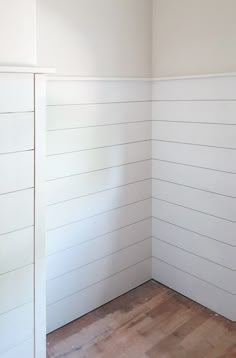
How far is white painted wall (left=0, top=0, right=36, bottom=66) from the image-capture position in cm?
133

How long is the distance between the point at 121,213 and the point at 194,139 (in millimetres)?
671

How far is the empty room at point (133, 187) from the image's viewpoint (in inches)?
74.2

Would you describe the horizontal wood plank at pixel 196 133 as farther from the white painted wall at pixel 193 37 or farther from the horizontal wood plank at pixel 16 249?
the horizontal wood plank at pixel 16 249

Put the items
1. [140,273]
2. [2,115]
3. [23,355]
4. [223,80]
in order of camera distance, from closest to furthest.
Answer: [2,115], [23,355], [223,80], [140,273]

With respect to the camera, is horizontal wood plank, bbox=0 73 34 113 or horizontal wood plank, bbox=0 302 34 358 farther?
horizontal wood plank, bbox=0 302 34 358

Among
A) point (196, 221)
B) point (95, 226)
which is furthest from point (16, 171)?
point (196, 221)

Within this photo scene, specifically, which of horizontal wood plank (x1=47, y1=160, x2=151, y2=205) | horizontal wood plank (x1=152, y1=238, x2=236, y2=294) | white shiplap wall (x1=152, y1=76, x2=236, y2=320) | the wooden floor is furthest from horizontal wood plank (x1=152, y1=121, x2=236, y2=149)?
the wooden floor

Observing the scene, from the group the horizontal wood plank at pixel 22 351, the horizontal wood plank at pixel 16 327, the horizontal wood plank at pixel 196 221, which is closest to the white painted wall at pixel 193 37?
the horizontal wood plank at pixel 196 221

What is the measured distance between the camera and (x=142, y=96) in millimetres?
2350

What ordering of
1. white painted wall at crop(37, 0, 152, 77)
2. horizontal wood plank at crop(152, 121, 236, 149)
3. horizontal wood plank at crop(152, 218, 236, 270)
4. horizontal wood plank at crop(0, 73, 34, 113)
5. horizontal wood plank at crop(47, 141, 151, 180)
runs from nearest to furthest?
horizontal wood plank at crop(0, 73, 34, 113) < white painted wall at crop(37, 0, 152, 77) < horizontal wood plank at crop(47, 141, 151, 180) < horizontal wood plank at crop(152, 121, 236, 149) < horizontal wood plank at crop(152, 218, 236, 270)

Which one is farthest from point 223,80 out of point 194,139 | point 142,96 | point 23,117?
point 23,117

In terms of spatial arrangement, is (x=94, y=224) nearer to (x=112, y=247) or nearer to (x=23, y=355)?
(x=112, y=247)

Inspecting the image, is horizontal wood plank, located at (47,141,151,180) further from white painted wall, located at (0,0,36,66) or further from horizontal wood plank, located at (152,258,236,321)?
horizontal wood plank, located at (152,258,236,321)

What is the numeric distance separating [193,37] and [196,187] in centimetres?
92
